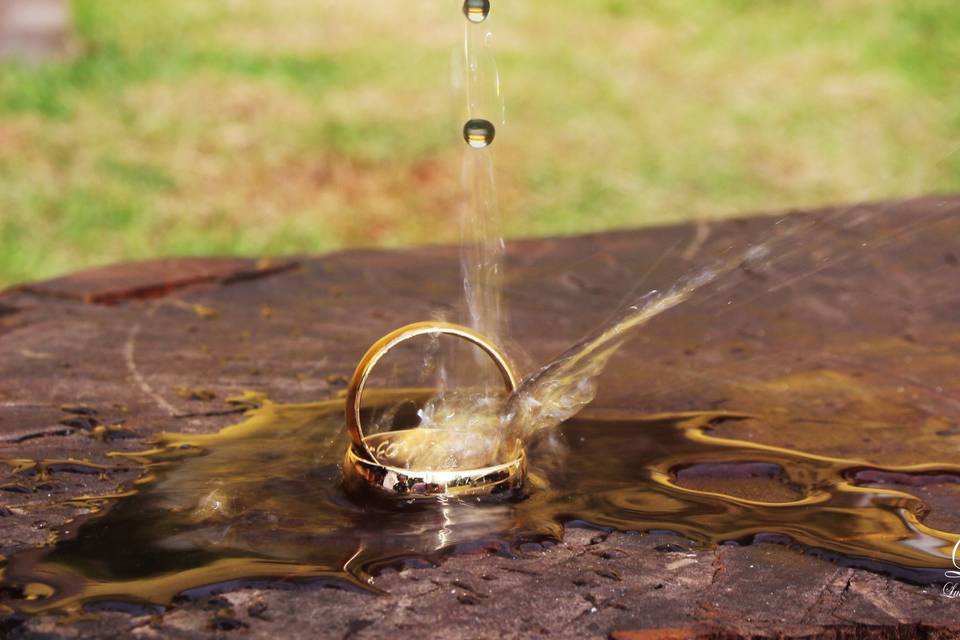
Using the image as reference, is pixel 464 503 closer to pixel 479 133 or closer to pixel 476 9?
pixel 479 133

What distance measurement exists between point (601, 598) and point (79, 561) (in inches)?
21.1

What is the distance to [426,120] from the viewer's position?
619 cm

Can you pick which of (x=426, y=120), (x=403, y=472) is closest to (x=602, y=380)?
(x=403, y=472)

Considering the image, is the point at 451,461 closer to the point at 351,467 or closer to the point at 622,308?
the point at 351,467

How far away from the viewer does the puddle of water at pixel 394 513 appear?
1.31m

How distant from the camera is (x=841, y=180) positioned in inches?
230

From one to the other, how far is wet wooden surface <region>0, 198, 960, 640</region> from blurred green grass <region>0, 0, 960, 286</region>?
8.40 ft

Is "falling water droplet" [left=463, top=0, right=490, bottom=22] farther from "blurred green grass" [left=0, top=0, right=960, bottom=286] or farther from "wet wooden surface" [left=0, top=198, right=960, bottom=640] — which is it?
"blurred green grass" [left=0, top=0, right=960, bottom=286]

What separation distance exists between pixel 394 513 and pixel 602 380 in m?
0.66

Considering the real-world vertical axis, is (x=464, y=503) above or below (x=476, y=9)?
below

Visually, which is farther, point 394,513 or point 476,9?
point 476,9

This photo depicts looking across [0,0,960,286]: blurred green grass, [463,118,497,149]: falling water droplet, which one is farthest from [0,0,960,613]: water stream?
[0,0,960,286]: blurred green grass

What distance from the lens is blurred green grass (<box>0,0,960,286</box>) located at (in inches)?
211

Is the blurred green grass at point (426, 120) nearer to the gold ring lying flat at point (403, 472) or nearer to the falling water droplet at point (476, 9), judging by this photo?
the falling water droplet at point (476, 9)
